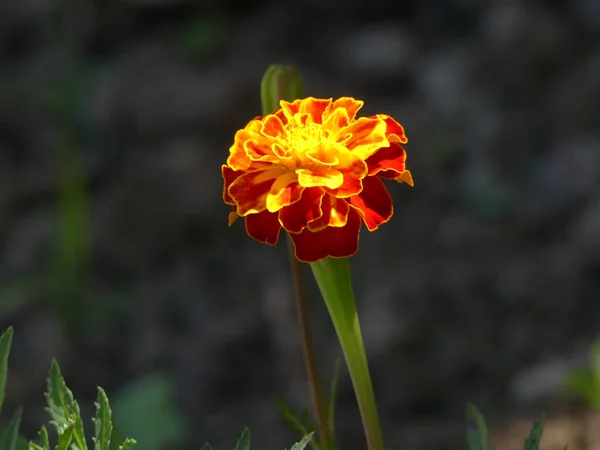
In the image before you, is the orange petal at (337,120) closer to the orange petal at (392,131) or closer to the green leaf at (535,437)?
the orange petal at (392,131)

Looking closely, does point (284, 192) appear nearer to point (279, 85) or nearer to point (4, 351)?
point (279, 85)

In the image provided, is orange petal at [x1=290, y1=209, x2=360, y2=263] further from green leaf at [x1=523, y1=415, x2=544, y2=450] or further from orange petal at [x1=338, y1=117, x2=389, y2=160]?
green leaf at [x1=523, y1=415, x2=544, y2=450]

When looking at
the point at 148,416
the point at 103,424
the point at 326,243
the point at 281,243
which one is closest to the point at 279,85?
the point at 326,243

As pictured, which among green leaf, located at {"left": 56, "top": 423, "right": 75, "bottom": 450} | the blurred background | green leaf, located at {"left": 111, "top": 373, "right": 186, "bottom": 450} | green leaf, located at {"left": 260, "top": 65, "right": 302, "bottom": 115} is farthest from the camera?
the blurred background

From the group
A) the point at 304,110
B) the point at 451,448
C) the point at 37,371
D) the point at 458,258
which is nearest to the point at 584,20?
the point at 458,258

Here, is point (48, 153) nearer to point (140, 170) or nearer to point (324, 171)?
point (140, 170)

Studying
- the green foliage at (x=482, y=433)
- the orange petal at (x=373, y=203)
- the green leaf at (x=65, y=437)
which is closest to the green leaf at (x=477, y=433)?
the green foliage at (x=482, y=433)

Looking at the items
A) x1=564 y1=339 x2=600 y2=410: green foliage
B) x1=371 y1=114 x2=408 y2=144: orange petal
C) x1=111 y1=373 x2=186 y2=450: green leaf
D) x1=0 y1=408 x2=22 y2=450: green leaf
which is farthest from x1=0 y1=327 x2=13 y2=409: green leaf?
x1=564 y1=339 x2=600 y2=410: green foliage
